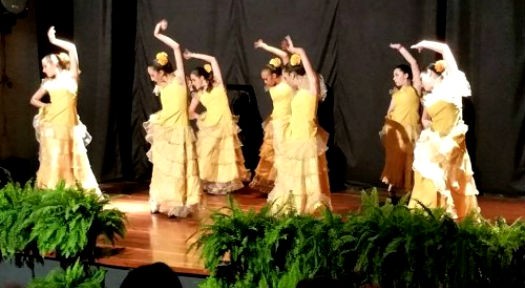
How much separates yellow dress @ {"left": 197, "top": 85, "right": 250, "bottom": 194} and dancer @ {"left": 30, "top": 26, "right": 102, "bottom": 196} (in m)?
1.69

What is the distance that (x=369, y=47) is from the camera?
28.8 feet

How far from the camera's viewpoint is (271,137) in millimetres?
8945

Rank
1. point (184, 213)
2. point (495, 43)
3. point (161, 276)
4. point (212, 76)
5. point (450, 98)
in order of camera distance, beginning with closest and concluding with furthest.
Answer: point (161, 276), point (450, 98), point (184, 213), point (495, 43), point (212, 76)

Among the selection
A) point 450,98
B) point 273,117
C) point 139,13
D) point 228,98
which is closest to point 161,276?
point 450,98

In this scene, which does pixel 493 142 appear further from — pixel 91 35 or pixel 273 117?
pixel 91 35

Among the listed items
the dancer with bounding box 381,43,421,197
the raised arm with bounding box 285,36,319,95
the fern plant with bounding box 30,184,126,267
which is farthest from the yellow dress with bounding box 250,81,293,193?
the fern plant with bounding box 30,184,126,267

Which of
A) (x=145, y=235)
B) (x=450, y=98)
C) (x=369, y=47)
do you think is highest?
(x=369, y=47)

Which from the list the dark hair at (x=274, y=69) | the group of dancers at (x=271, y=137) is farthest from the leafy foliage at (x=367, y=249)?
the dark hair at (x=274, y=69)

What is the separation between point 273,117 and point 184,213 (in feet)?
6.52

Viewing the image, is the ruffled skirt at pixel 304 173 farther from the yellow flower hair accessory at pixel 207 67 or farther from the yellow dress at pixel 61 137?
the yellow flower hair accessory at pixel 207 67

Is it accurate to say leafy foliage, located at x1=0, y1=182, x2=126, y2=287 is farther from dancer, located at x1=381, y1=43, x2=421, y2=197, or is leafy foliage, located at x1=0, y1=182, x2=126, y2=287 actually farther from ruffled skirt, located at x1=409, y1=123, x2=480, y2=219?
dancer, located at x1=381, y1=43, x2=421, y2=197

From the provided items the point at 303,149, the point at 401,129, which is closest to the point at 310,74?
the point at 303,149

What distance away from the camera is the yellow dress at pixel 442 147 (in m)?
6.20

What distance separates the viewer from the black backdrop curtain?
8305 mm
